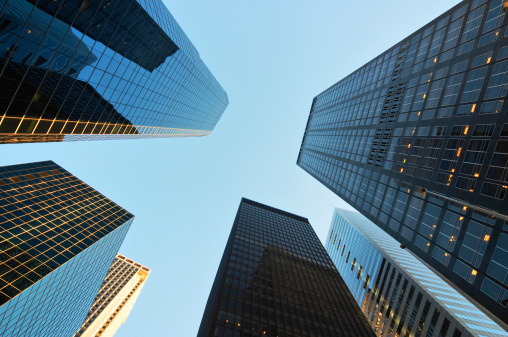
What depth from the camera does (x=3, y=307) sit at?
4241 cm

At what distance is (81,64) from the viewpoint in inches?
1230

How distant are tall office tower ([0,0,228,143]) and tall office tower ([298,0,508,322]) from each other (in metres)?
41.9

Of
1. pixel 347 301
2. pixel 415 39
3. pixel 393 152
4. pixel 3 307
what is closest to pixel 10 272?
pixel 3 307

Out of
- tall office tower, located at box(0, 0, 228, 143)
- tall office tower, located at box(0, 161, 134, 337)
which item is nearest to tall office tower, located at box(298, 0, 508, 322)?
tall office tower, located at box(0, 0, 228, 143)

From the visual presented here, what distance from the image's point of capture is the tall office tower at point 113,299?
133 m

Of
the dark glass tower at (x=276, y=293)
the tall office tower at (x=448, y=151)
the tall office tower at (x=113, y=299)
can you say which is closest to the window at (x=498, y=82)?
the tall office tower at (x=448, y=151)

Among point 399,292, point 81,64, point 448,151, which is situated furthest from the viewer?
point 399,292

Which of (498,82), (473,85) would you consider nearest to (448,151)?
(473,85)

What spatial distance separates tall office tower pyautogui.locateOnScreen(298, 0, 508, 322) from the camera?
103 feet

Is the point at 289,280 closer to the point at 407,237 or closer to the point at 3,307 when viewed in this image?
the point at 407,237

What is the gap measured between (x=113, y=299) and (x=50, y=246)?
106308 millimetres

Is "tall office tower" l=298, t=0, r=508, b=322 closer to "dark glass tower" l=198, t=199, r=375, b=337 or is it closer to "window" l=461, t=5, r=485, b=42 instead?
"window" l=461, t=5, r=485, b=42

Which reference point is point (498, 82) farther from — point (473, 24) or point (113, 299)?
point (113, 299)

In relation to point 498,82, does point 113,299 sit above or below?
below
